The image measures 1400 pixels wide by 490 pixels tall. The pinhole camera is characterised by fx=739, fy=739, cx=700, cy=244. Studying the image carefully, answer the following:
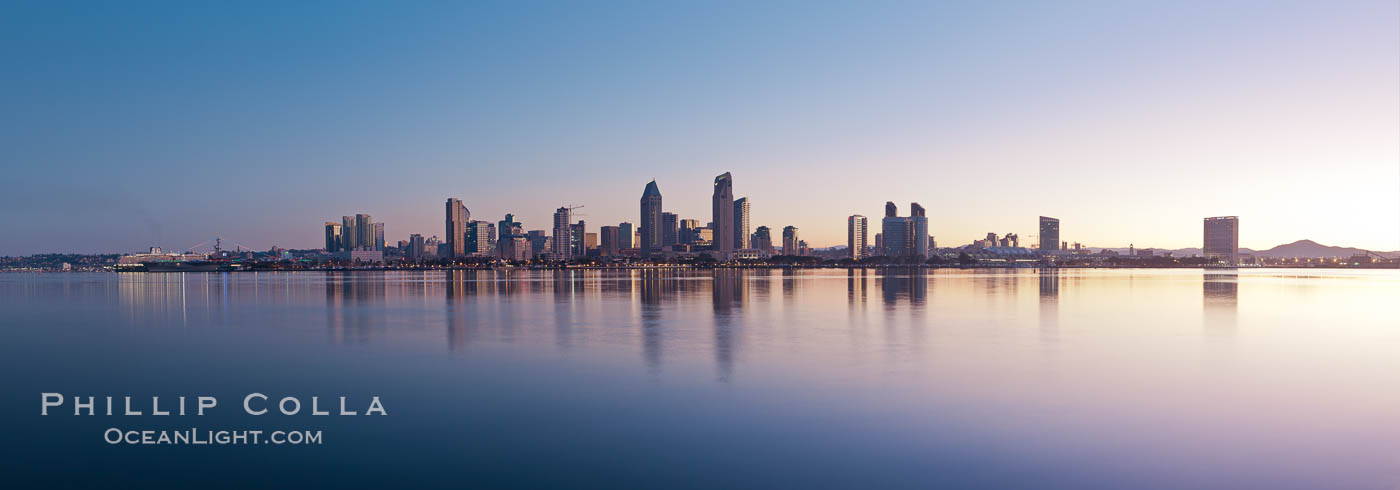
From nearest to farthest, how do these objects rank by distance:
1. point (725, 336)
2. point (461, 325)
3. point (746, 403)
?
1. point (746, 403)
2. point (725, 336)
3. point (461, 325)

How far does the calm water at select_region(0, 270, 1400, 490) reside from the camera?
9.12 metres

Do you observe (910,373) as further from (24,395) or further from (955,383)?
(24,395)

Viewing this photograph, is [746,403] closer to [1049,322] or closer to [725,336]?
[725,336]

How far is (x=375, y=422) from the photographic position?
38.3ft

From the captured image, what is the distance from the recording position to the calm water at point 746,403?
912 centimetres

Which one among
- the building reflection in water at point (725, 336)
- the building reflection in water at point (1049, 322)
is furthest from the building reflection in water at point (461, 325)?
the building reflection in water at point (1049, 322)

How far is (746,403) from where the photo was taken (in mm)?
12922

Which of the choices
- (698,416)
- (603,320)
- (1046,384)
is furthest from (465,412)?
(603,320)

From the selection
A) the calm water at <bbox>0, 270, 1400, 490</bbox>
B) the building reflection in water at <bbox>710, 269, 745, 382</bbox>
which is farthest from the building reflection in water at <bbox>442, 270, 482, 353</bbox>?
the building reflection in water at <bbox>710, 269, 745, 382</bbox>

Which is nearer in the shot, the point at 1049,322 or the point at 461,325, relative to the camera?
the point at 461,325

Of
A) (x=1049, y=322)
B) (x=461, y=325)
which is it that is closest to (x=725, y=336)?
(x=461, y=325)

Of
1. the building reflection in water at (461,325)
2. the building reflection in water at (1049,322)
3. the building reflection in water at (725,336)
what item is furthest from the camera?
the building reflection in water at (1049,322)

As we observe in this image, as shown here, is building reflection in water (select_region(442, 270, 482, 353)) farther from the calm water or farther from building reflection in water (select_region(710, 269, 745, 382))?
building reflection in water (select_region(710, 269, 745, 382))

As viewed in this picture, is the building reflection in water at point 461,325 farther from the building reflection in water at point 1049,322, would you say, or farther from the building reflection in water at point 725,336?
the building reflection in water at point 1049,322
